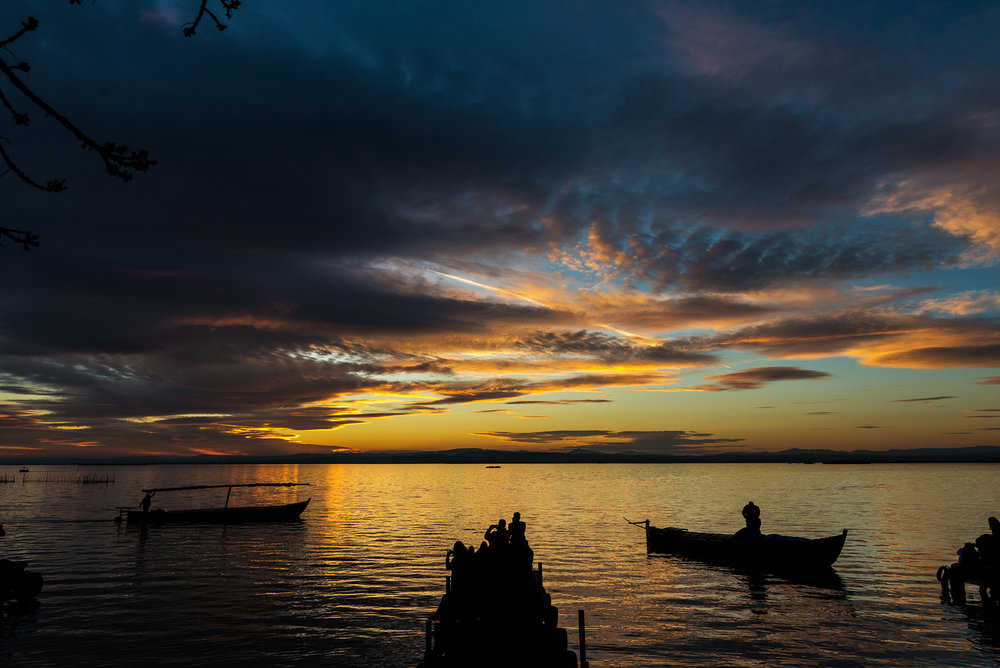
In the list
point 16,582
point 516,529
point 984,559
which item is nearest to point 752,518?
point 984,559

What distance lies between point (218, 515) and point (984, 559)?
66584 millimetres

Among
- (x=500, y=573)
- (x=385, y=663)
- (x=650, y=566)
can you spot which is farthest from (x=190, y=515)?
(x=500, y=573)

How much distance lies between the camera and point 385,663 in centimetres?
2172

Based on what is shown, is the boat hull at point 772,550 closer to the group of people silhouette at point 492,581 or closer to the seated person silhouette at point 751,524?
the seated person silhouette at point 751,524

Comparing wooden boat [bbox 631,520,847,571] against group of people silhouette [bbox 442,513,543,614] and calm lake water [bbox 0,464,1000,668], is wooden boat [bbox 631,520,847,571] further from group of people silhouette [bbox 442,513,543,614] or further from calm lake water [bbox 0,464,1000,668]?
group of people silhouette [bbox 442,513,543,614]

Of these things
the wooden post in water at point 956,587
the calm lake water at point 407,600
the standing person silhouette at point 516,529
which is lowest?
the calm lake water at point 407,600

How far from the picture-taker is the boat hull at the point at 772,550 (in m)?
38.0

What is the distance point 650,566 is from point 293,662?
2724 cm

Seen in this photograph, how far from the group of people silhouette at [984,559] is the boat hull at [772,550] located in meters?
7.39

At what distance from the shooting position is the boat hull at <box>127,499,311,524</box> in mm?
66750

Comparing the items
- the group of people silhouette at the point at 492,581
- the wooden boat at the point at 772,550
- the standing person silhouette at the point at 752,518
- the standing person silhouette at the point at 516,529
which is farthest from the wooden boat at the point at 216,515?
the group of people silhouette at the point at 492,581

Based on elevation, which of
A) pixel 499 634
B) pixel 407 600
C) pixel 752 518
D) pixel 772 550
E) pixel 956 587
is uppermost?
pixel 752 518

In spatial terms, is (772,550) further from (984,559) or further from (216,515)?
(216,515)

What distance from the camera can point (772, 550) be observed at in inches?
1564
